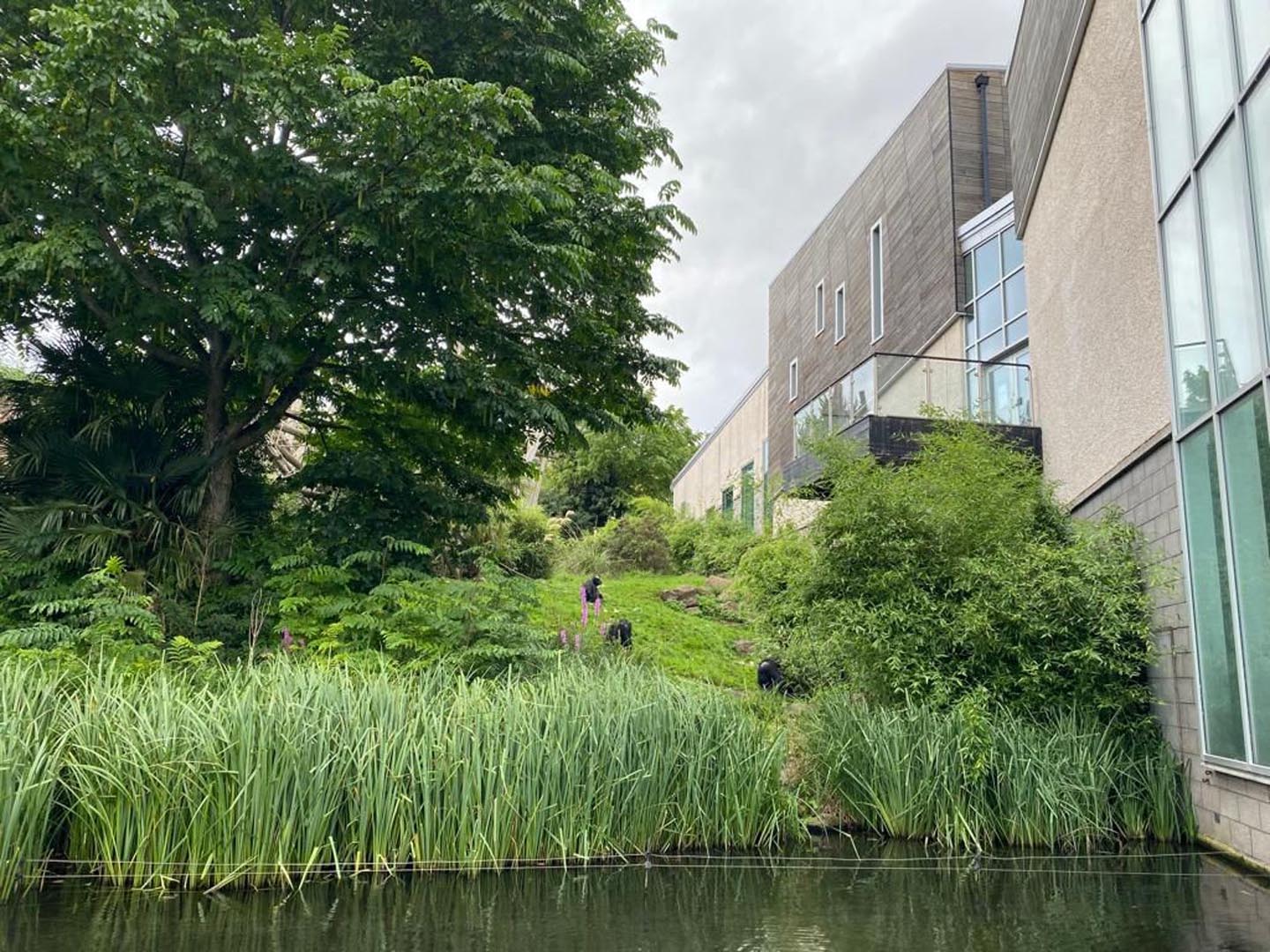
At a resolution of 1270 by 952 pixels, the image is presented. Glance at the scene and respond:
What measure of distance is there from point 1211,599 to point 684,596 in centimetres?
1057

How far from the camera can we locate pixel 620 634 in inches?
397

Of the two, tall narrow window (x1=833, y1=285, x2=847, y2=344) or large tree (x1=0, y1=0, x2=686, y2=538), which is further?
tall narrow window (x1=833, y1=285, x2=847, y2=344)

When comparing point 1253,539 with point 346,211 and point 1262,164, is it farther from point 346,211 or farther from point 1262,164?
point 346,211

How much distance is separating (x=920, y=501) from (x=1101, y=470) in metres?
2.48

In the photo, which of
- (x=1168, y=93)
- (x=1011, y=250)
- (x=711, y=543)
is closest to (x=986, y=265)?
(x=1011, y=250)

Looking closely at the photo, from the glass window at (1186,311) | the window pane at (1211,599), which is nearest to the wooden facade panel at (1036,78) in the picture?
the glass window at (1186,311)

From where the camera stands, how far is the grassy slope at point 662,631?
1120cm

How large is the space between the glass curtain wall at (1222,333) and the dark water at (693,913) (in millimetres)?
1257

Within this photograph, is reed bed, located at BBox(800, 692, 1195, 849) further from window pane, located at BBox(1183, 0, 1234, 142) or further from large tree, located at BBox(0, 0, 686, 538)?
large tree, located at BBox(0, 0, 686, 538)

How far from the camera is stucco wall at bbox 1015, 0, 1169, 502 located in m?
7.66

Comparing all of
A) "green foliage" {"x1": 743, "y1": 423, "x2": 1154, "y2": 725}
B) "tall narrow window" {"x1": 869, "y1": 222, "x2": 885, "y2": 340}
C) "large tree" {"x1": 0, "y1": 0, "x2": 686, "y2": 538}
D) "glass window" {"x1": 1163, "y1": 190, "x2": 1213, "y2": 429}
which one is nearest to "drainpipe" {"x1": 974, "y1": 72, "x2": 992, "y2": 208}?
"tall narrow window" {"x1": 869, "y1": 222, "x2": 885, "y2": 340}

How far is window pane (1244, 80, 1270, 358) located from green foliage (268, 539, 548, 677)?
5.85m

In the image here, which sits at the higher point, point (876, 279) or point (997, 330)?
point (876, 279)

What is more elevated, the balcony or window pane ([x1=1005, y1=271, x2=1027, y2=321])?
window pane ([x1=1005, y1=271, x2=1027, y2=321])
